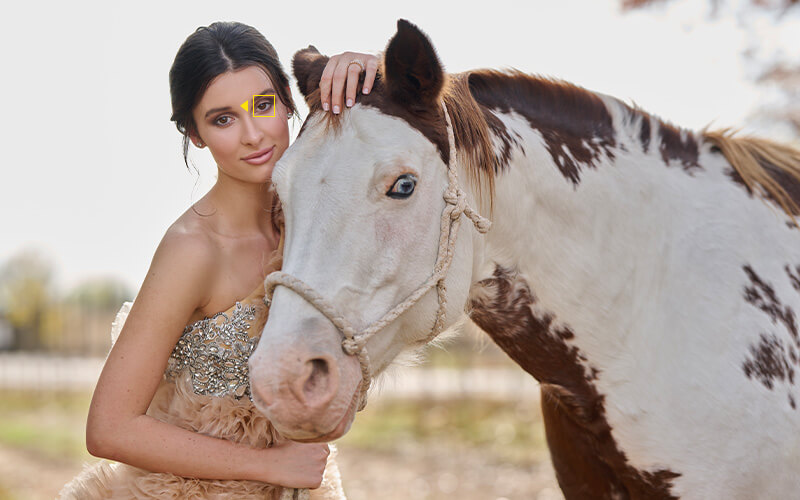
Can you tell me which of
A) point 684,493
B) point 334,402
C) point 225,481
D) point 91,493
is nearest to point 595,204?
point 684,493

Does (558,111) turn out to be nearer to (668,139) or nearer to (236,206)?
(668,139)

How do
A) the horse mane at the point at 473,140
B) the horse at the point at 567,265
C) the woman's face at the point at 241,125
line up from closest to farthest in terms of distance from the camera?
the horse at the point at 567,265 → the horse mane at the point at 473,140 → the woman's face at the point at 241,125

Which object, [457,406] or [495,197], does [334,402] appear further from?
[457,406]

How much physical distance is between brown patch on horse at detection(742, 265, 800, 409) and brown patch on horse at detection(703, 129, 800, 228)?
0.30 metres

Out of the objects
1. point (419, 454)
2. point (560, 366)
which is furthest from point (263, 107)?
point (419, 454)

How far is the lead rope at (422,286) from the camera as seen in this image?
1622 millimetres

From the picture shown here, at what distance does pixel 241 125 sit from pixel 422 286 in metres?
0.70

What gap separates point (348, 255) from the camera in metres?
1.68

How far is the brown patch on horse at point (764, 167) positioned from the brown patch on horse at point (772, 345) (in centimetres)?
30

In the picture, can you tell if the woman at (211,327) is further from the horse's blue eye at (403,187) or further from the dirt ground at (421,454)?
the dirt ground at (421,454)

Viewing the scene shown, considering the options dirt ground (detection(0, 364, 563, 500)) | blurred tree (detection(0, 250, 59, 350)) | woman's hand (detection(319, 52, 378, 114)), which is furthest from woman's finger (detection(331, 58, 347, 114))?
blurred tree (detection(0, 250, 59, 350))

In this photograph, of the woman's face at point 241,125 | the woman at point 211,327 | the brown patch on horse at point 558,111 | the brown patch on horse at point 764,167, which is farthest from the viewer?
the brown patch on horse at point 764,167

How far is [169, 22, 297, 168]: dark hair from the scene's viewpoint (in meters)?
2.03

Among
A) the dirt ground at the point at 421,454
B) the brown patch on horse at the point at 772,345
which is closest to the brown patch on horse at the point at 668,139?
the brown patch on horse at the point at 772,345
